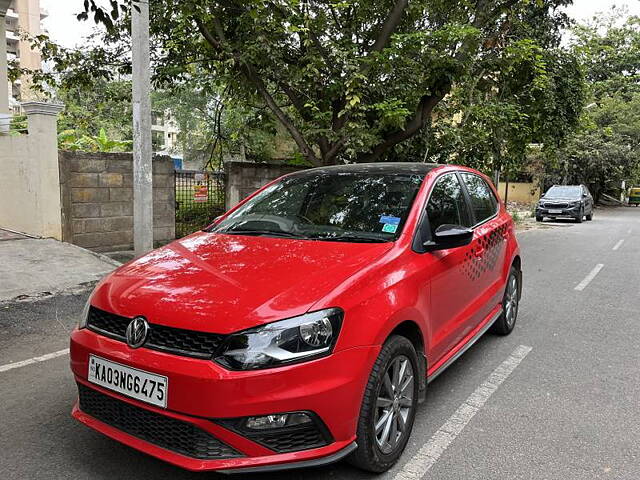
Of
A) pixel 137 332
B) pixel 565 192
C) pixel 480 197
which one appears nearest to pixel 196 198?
pixel 480 197

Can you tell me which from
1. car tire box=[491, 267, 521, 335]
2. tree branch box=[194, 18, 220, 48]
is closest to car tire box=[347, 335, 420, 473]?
car tire box=[491, 267, 521, 335]

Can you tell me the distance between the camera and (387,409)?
268 cm

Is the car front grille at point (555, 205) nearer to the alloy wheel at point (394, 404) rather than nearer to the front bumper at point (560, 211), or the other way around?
the front bumper at point (560, 211)

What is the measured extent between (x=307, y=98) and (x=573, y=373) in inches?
286

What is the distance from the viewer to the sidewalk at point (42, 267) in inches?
244

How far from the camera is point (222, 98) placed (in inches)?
459

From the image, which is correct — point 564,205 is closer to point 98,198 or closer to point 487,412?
point 98,198

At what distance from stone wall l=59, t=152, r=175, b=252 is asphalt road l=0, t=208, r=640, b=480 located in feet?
9.89

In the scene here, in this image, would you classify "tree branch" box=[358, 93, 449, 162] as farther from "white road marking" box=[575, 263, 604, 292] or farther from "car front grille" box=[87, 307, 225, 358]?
"car front grille" box=[87, 307, 225, 358]

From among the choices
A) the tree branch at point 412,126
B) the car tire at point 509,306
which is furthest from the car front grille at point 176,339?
the tree branch at point 412,126

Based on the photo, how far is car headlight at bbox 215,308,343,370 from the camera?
2.22 metres

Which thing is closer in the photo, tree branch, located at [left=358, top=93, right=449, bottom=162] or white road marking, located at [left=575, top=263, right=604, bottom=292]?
white road marking, located at [left=575, top=263, right=604, bottom=292]

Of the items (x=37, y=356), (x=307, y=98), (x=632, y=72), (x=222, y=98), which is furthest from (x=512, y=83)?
(x=632, y=72)

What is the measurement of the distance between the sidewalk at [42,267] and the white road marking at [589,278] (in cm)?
669
